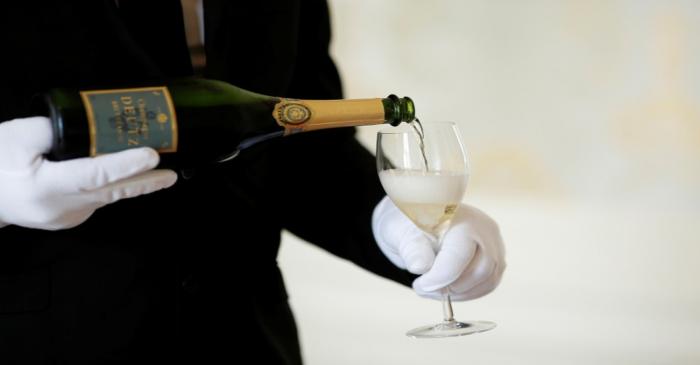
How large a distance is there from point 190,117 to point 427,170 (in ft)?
0.88

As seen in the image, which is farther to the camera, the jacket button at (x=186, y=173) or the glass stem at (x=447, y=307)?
the glass stem at (x=447, y=307)

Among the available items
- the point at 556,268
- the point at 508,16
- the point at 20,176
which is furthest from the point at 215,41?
the point at 508,16

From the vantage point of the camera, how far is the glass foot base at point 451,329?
0.90 meters

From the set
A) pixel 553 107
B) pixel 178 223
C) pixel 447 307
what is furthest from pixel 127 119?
pixel 553 107

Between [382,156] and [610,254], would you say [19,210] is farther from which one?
A: [610,254]

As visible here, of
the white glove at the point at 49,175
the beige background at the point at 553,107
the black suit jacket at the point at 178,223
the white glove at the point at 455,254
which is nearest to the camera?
the white glove at the point at 49,175

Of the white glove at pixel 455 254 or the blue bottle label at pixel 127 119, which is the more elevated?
the blue bottle label at pixel 127 119

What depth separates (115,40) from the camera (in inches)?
33.5

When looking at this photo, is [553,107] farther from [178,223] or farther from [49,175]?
[49,175]

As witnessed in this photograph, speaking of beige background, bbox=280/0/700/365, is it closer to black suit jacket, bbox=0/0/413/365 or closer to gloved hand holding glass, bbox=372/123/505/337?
black suit jacket, bbox=0/0/413/365

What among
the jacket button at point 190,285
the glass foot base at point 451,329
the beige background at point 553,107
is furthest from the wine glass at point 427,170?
the beige background at point 553,107

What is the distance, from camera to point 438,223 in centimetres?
94

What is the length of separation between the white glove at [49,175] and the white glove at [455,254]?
35 cm

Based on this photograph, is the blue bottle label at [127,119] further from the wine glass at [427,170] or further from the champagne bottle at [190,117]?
the wine glass at [427,170]
